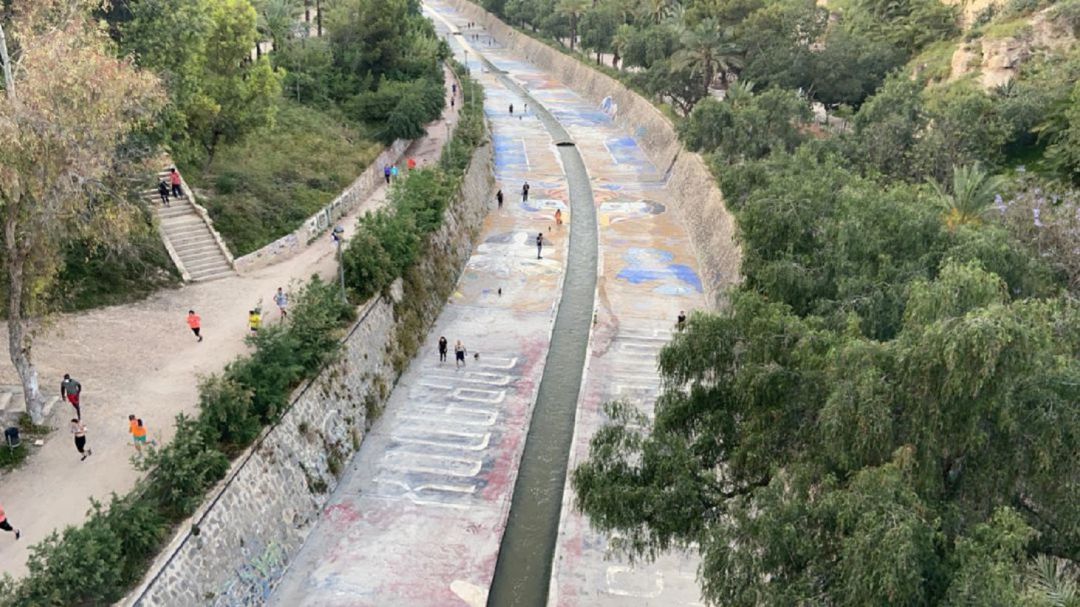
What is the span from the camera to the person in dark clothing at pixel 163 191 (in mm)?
A: 35250

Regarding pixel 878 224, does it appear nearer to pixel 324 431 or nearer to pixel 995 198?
pixel 995 198

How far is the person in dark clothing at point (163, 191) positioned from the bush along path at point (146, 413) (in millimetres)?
A: 5461

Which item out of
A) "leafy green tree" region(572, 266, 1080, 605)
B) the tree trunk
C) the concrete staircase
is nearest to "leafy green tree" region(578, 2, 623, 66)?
the concrete staircase

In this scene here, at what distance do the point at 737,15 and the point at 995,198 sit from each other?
1643 inches

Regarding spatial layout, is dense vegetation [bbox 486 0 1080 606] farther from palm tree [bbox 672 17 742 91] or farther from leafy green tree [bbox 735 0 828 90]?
palm tree [bbox 672 17 742 91]

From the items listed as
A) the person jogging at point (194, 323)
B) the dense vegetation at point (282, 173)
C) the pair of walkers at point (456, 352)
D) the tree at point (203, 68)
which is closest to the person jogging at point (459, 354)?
the pair of walkers at point (456, 352)

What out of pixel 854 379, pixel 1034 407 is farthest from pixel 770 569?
pixel 1034 407

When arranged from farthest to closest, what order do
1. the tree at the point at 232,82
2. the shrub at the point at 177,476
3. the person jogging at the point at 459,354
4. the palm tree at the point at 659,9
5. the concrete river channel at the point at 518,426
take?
the palm tree at the point at 659,9 < the tree at the point at 232,82 < the person jogging at the point at 459,354 < the concrete river channel at the point at 518,426 < the shrub at the point at 177,476

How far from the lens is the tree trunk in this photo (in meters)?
20.8

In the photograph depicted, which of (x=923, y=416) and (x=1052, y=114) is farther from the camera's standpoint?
(x=1052, y=114)

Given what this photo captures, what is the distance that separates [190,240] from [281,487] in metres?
15.3

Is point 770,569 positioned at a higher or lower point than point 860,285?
lower

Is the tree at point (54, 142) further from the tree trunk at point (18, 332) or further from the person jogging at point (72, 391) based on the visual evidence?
the person jogging at point (72, 391)

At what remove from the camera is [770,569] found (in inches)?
565
